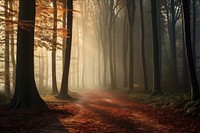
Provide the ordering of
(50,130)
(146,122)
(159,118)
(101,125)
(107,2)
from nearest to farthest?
1. (50,130)
2. (101,125)
3. (146,122)
4. (159,118)
5. (107,2)

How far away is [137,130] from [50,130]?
2.87m

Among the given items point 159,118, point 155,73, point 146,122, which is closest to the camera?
point 146,122

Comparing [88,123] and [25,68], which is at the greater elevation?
[25,68]

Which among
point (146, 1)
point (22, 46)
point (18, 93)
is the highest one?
point (146, 1)

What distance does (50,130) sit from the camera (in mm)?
8352

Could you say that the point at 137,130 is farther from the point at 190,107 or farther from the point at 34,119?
the point at 190,107

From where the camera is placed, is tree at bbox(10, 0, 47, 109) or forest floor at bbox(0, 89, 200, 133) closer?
forest floor at bbox(0, 89, 200, 133)

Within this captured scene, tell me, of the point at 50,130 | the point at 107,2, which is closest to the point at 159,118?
the point at 50,130

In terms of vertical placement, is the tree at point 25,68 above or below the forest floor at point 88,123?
above

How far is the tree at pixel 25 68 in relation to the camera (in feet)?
40.7

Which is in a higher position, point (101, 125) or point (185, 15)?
point (185, 15)

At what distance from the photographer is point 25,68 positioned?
12.6 metres

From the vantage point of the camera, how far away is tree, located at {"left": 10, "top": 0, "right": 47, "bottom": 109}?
12.4 metres

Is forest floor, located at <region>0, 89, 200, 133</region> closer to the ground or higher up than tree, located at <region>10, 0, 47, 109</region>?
closer to the ground
